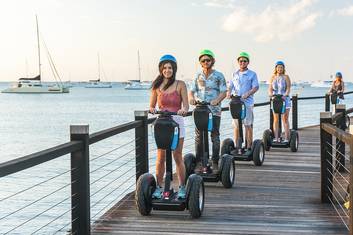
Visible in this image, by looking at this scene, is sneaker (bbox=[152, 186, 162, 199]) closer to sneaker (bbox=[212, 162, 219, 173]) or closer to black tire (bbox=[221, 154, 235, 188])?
black tire (bbox=[221, 154, 235, 188])

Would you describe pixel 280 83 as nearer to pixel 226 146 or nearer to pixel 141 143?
pixel 226 146

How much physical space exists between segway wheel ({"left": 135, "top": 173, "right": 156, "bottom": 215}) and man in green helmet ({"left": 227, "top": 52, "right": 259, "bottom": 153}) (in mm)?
3677

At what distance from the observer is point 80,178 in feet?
17.1

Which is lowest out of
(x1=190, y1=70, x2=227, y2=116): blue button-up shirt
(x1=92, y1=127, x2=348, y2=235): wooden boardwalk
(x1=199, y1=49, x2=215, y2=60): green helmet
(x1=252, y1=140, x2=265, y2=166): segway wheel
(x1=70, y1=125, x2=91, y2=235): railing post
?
(x1=92, y1=127, x2=348, y2=235): wooden boardwalk

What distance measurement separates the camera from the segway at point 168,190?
5973 millimetres

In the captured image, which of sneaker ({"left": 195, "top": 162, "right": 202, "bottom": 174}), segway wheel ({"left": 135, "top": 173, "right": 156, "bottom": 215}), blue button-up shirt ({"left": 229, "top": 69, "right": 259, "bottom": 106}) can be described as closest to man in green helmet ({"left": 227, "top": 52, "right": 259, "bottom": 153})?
blue button-up shirt ({"left": 229, "top": 69, "right": 259, "bottom": 106})

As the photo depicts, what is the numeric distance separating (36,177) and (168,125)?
49.7 ft

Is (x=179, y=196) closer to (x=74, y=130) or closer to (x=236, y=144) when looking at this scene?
(x=74, y=130)

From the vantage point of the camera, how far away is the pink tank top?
6270 millimetres

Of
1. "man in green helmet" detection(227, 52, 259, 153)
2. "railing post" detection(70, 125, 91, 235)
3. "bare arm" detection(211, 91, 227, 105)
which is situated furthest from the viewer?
"man in green helmet" detection(227, 52, 259, 153)

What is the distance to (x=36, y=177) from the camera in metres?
20.2

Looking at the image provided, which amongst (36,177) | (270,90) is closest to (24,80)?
(36,177)

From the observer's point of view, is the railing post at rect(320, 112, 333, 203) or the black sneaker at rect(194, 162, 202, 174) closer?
the railing post at rect(320, 112, 333, 203)

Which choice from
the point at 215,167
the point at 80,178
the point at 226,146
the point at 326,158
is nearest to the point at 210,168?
the point at 215,167
